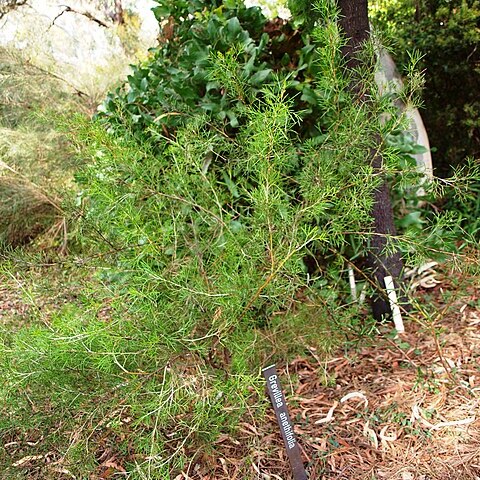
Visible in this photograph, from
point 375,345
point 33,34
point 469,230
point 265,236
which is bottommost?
point 375,345

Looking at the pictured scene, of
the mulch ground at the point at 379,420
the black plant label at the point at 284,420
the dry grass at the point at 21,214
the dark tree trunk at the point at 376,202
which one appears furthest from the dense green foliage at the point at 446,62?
the dry grass at the point at 21,214

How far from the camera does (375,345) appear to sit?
2.03 m

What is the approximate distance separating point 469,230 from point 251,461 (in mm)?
1777

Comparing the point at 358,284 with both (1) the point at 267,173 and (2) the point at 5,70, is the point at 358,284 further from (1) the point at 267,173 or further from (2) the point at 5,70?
(2) the point at 5,70

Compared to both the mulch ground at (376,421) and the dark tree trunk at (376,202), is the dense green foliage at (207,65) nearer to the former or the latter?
the dark tree trunk at (376,202)

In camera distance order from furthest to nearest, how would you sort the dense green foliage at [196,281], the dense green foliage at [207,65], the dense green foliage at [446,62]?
the dense green foliage at [446,62]
the dense green foliage at [207,65]
the dense green foliage at [196,281]

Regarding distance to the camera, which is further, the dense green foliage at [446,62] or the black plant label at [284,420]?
the dense green foliage at [446,62]

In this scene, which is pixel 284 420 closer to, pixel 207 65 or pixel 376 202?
pixel 376 202

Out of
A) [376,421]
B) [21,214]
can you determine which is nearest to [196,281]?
[376,421]

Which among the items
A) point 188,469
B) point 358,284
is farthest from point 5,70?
point 188,469

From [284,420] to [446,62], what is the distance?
283cm

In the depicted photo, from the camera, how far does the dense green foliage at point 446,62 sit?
10.3 feet

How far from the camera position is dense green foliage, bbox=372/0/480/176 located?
315 centimetres

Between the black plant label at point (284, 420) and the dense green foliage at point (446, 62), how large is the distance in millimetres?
2421
